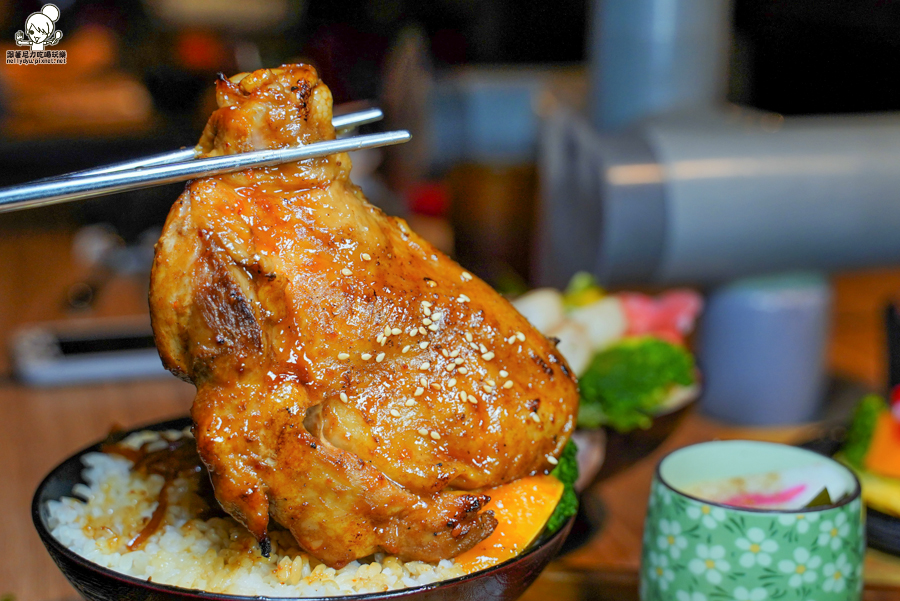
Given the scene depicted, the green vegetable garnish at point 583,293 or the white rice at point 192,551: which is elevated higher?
the white rice at point 192,551

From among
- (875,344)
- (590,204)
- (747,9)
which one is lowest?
(875,344)

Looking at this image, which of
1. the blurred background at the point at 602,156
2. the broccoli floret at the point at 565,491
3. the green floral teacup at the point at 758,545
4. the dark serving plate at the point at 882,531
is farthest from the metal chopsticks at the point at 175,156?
the blurred background at the point at 602,156

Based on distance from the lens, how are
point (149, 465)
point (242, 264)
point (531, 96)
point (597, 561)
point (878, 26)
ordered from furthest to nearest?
point (878, 26)
point (531, 96)
point (597, 561)
point (149, 465)
point (242, 264)

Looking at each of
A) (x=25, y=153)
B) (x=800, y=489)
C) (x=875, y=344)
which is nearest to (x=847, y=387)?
(x=875, y=344)

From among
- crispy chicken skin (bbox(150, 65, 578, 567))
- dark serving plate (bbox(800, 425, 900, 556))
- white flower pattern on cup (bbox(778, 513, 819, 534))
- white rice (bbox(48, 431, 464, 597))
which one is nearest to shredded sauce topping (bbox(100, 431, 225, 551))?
white rice (bbox(48, 431, 464, 597))

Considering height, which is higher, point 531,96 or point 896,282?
point 531,96

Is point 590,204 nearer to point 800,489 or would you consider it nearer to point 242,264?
point 800,489

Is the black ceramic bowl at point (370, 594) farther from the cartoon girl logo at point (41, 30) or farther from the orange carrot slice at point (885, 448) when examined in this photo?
the cartoon girl logo at point (41, 30)
